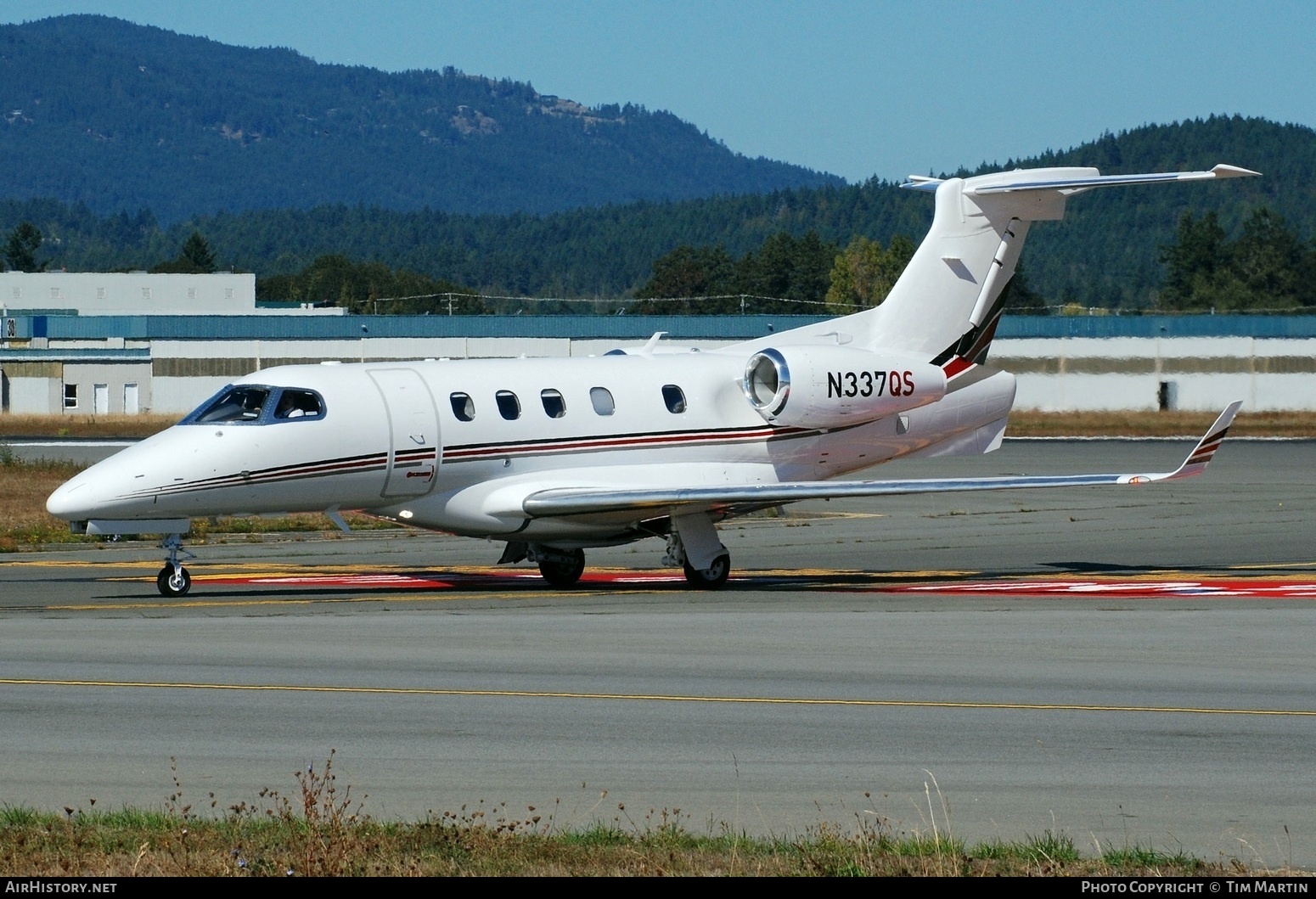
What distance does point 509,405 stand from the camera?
23.2 metres

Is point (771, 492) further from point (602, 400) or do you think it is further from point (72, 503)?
point (72, 503)

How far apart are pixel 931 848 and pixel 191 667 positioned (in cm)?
900

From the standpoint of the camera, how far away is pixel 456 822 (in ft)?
32.1

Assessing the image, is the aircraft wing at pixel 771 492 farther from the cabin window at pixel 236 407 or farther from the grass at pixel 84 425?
the grass at pixel 84 425

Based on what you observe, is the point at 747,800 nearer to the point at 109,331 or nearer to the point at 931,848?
the point at 931,848

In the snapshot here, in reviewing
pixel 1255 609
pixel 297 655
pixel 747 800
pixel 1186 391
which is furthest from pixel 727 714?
pixel 1186 391

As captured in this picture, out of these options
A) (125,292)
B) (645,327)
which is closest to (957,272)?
(645,327)

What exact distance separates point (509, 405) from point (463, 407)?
65 centimetres

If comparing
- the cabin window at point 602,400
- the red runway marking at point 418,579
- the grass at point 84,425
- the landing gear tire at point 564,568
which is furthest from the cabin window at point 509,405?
the grass at point 84,425

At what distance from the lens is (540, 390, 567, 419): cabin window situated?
77.0 feet

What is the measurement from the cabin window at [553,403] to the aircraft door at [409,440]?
5.29 ft

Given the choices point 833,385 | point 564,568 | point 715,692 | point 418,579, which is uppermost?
point 833,385

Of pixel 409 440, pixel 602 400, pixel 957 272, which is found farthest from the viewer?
pixel 957 272

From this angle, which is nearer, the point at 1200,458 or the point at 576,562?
the point at 1200,458
